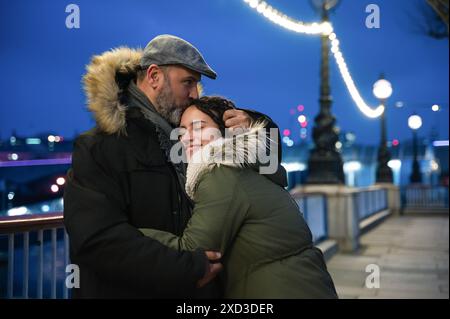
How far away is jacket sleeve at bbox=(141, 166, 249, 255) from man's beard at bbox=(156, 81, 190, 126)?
1.71ft

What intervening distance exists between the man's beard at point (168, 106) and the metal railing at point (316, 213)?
22.1 ft

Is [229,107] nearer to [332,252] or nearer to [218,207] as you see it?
[218,207]

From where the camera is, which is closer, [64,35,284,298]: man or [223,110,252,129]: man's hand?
[64,35,284,298]: man

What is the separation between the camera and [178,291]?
1.99 meters

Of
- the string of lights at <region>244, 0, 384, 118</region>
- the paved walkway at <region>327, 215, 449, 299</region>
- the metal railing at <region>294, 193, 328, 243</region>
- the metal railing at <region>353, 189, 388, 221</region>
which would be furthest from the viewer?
the metal railing at <region>353, 189, 388, 221</region>

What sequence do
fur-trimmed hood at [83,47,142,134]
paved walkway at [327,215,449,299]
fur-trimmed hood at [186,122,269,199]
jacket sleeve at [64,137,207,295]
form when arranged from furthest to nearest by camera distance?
paved walkway at [327,215,449,299] → fur-trimmed hood at [83,47,142,134] → fur-trimmed hood at [186,122,269,199] → jacket sleeve at [64,137,207,295]

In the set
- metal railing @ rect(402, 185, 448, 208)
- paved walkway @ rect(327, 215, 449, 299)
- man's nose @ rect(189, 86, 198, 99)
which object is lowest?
paved walkway @ rect(327, 215, 449, 299)

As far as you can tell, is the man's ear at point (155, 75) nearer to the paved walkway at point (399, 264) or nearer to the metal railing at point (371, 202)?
the paved walkway at point (399, 264)

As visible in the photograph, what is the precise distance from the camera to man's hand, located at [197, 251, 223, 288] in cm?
200

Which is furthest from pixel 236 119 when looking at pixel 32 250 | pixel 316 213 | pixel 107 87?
pixel 316 213

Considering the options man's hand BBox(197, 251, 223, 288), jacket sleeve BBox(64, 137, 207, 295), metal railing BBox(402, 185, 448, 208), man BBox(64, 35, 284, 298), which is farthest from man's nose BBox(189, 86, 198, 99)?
metal railing BBox(402, 185, 448, 208)

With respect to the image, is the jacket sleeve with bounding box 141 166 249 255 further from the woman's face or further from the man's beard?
the man's beard
